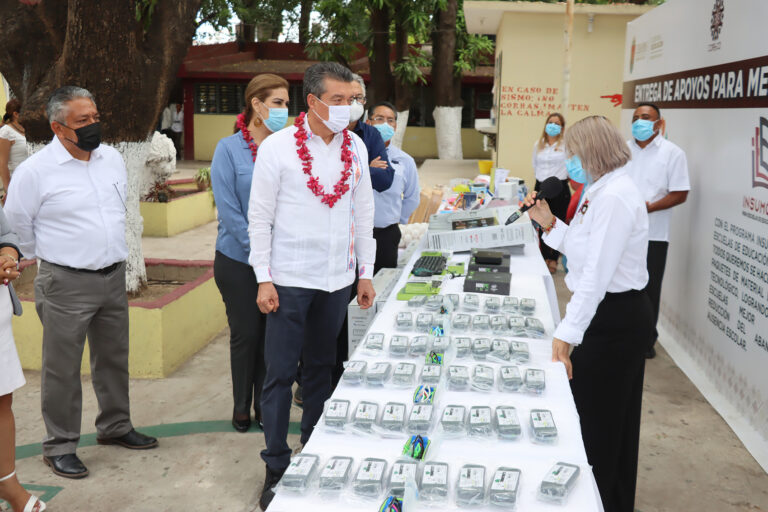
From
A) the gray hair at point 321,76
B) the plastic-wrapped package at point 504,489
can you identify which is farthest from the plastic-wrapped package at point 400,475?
the gray hair at point 321,76

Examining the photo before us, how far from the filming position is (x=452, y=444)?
185 cm

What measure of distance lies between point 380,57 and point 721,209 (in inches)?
451

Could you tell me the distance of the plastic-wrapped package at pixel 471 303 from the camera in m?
2.91

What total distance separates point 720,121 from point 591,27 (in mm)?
7127

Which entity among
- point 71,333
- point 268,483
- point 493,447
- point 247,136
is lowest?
point 268,483

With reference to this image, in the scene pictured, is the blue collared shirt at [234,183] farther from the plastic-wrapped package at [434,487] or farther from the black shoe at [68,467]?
the plastic-wrapped package at [434,487]

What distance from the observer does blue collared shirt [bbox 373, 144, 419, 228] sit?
431 centimetres

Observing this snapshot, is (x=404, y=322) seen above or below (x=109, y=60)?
below

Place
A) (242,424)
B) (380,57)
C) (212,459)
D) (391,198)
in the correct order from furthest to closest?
(380,57), (391,198), (242,424), (212,459)

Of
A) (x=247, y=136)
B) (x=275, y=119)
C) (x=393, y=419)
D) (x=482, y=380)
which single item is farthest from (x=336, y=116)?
(x=393, y=419)

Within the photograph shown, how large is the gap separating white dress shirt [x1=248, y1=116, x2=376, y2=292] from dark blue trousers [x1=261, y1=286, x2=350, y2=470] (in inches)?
3.5

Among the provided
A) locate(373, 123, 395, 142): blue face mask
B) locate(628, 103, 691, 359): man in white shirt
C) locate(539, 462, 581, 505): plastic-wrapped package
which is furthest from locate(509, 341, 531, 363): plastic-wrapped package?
locate(628, 103, 691, 359): man in white shirt

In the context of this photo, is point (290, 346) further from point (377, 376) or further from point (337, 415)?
point (337, 415)

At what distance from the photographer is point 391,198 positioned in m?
4.35
